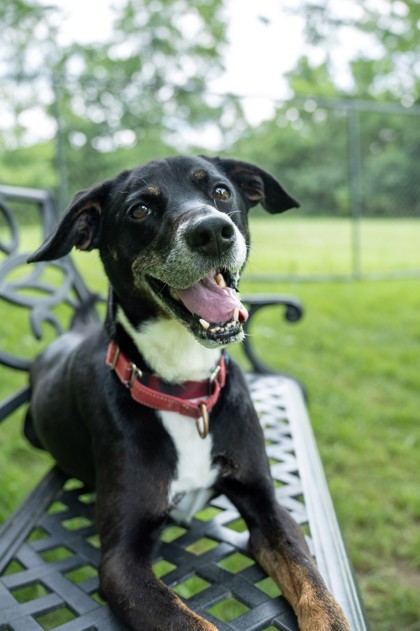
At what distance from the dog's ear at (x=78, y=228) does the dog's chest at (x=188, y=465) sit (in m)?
0.66

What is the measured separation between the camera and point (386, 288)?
341 inches

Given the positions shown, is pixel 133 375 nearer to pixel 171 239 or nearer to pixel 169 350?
pixel 169 350

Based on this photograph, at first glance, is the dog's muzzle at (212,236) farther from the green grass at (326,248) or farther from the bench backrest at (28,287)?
the green grass at (326,248)

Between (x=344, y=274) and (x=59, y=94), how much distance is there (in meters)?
4.80

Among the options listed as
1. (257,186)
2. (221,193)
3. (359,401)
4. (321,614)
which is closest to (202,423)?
(321,614)

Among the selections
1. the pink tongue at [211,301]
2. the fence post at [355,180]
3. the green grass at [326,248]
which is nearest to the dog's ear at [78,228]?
the pink tongue at [211,301]

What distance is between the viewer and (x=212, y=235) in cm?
189

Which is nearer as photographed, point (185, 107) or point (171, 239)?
point (171, 239)

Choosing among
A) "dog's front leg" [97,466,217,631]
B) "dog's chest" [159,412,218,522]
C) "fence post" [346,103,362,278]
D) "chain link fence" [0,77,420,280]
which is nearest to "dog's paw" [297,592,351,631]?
"dog's front leg" [97,466,217,631]

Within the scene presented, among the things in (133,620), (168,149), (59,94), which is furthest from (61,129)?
(133,620)

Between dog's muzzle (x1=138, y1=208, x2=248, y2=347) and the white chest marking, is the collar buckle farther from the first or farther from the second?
dog's muzzle (x1=138, y1=208, x2=248, y2=347)

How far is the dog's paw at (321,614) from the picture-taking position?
1.55 metres

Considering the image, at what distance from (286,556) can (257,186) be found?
1456 mm

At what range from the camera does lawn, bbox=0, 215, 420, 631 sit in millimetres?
2889
